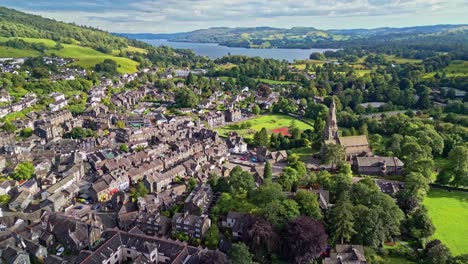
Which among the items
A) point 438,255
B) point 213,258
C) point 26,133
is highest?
point 213,258

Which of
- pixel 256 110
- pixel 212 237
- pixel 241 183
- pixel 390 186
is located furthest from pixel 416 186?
Answer: pixel 256 110

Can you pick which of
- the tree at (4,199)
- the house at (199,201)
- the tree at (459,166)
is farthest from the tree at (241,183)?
the tree at (459,166)

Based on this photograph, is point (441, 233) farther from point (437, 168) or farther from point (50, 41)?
point (50, 41)

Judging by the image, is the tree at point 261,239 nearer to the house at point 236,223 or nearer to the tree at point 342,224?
the house at point 236,223

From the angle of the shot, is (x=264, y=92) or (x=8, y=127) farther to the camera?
(x=264, y=92)

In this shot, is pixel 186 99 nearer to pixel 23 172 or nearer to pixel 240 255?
pixel 23 172

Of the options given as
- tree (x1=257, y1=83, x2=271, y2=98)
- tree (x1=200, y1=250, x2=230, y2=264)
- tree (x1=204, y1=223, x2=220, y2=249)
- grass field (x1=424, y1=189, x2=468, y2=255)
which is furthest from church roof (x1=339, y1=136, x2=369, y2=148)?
tree (x1=257, y1=83, x2=271, y2=98)

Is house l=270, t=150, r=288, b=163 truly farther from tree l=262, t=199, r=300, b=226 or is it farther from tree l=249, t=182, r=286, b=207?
tree l=262, t=199, r=300, b=226

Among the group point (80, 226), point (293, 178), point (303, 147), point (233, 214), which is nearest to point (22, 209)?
point (80, 226)
